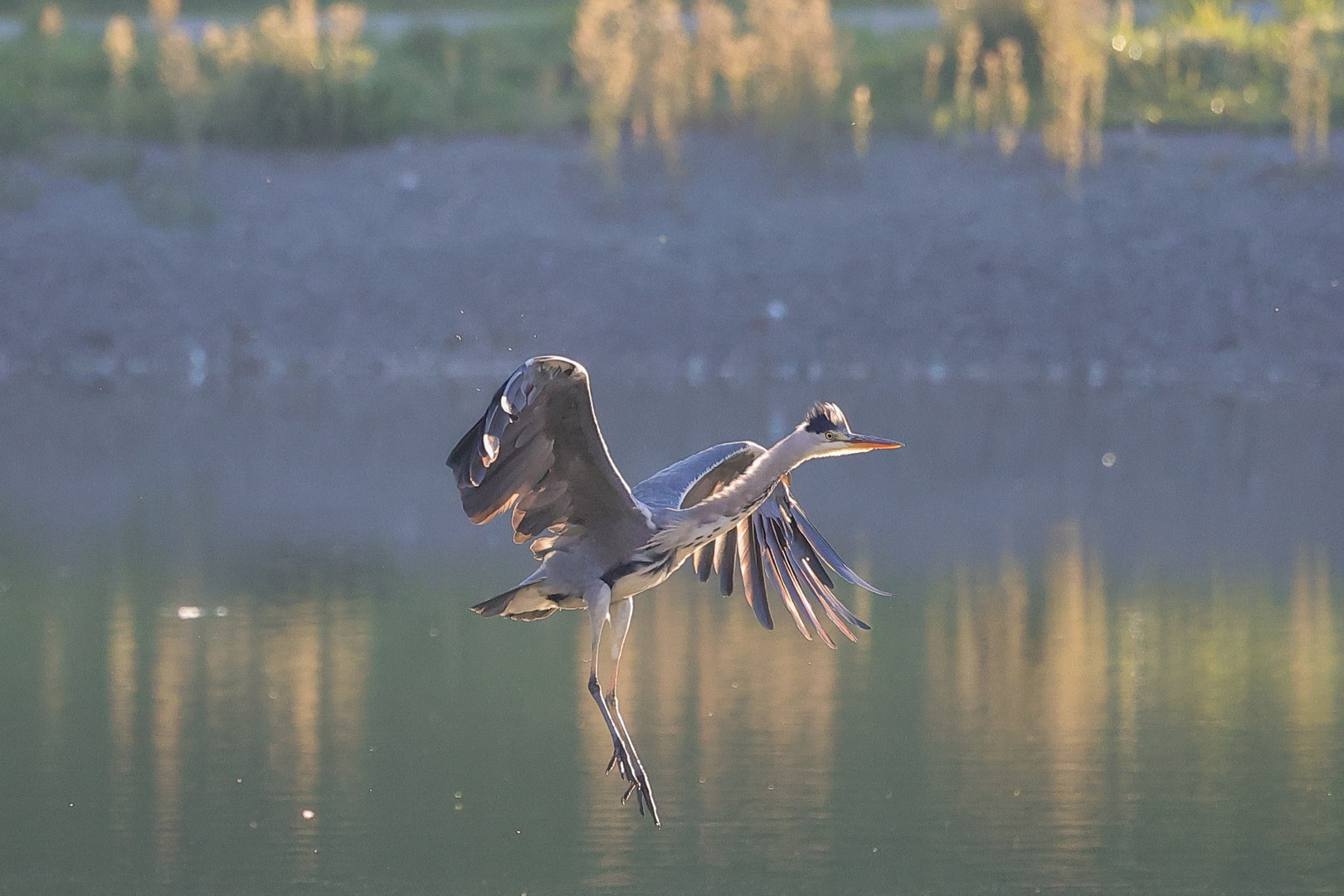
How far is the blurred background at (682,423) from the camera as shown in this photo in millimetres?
11719

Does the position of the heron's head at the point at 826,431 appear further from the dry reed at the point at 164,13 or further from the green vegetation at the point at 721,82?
the dry reed at the point at 164,13

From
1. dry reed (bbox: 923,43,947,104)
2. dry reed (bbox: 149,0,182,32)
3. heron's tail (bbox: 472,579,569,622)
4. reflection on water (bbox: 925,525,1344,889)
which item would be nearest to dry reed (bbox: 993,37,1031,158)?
dry reed (bbox: 923,43,947,104)

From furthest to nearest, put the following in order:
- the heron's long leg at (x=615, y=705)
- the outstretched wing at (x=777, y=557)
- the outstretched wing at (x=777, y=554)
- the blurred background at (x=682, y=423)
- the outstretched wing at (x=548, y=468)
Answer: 1. the blurred background at (x=682, y=423)
2. the outstretched wing at (x=777, y=554)
3. the outstretched wing at (x=777, y=557)
4. the heron's long leg at (x=615, y=705)
5. the outstretched wing at (x=548, y=468)

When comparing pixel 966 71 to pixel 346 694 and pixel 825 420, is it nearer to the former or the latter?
pixel 346 694

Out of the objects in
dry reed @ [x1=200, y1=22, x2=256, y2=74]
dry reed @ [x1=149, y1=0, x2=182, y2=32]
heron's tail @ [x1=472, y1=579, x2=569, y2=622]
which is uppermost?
dry reed @ [x1=149, y1=0, x2=182, y2=32]

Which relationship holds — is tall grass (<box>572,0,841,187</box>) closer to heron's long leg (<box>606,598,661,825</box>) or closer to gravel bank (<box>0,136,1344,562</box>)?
gravel bank (<box>0,136,1344,562</box>)

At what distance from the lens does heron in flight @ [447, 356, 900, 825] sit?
9195mm

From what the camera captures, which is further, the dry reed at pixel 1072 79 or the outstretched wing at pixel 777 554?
the dry reed at pixel 1072 79

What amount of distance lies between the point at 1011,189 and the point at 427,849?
22466 millimetres

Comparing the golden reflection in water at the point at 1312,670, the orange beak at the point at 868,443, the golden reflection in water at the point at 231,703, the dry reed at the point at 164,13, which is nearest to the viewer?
the orange beak at the point at 868,443

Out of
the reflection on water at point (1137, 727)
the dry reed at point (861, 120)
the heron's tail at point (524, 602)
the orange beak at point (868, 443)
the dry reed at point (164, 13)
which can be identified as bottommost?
the reflection on water at point (1137, 727)

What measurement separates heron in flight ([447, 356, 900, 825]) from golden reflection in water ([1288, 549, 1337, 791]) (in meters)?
3.19

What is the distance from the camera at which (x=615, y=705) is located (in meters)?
10.4

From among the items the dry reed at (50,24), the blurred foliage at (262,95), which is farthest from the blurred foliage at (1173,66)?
the dry reed at (50,24)
